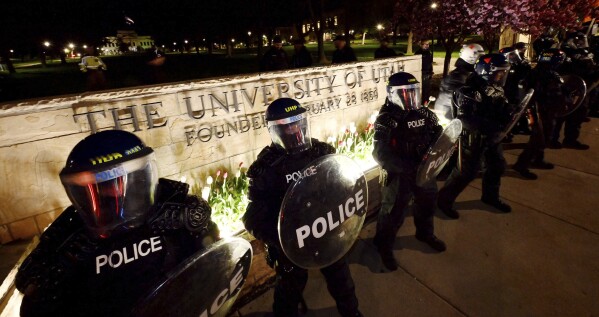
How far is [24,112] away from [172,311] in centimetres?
279

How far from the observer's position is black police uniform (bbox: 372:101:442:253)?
9.66 feet

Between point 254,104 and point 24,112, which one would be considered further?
point 254,104

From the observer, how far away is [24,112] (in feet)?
9.17

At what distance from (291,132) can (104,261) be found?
1.32 m

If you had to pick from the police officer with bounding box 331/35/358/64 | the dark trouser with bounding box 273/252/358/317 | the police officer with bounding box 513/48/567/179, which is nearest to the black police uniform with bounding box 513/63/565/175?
the police officer with bounding box 513/48/567/179

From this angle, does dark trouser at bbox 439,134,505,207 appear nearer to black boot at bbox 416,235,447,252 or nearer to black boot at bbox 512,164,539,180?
black boot at bbox 416,235,447,252

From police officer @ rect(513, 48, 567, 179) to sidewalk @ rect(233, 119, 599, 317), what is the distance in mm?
774

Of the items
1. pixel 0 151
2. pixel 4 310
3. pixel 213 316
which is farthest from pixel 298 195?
pixel 0 151

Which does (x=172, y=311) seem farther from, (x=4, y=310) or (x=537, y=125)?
(x=537, y=125)

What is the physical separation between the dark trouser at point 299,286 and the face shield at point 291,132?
0.84 m

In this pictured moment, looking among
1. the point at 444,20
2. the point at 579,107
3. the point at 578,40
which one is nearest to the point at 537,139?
the point at 579,107

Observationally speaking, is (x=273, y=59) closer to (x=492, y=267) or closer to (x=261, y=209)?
(x=261, y=209)

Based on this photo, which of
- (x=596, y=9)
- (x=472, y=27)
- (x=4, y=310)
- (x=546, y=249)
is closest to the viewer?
(x=4, y=310)

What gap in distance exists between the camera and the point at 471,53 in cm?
446
